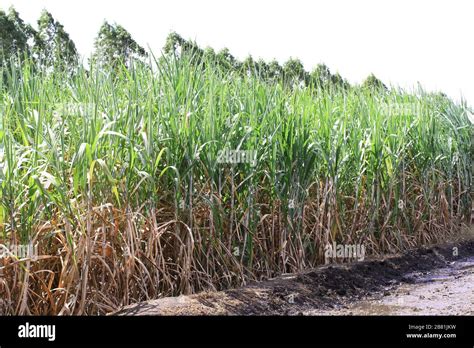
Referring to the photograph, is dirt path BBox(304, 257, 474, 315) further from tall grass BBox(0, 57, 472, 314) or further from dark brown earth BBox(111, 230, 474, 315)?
tall grass BBox(0, 57, 472, 314)

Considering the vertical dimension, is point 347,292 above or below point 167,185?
below

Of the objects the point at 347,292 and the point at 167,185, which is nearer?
the point at 167,185

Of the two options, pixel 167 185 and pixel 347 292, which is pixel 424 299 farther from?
pixel 167 185

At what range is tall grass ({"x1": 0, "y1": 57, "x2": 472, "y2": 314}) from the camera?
11.7ft

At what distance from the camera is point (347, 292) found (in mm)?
5090

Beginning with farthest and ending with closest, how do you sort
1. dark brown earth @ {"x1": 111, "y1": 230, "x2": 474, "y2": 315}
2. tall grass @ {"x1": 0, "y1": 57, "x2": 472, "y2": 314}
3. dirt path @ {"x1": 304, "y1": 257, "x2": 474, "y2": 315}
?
dirt path @ {"x1": 304, "y1": 257, "x2": 474, "y2": 315} → dark brown earth @ {"x1": 111, "y1": 230, "x2": 474, "y2": 315} → tall grass @ {"x1": 0, "y1": 57, "x2": 472, "y2": 314}

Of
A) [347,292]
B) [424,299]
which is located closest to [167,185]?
[347,292]

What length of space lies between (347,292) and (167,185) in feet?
6.43

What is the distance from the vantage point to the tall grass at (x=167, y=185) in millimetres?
3578

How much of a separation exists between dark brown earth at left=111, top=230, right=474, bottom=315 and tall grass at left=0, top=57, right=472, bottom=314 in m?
0.22

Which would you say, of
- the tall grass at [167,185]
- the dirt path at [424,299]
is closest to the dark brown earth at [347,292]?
the dirt path at [424,299]

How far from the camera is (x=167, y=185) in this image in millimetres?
4188

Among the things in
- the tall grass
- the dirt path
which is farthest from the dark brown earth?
the tall grass

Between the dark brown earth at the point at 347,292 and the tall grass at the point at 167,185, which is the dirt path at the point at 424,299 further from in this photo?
the tall grass at the point at 167,185
